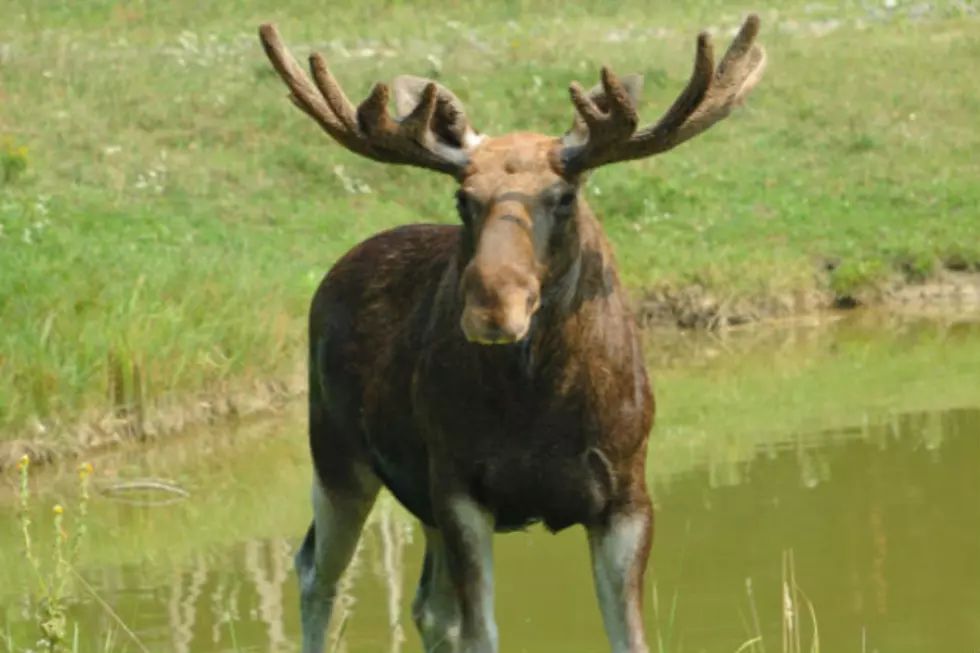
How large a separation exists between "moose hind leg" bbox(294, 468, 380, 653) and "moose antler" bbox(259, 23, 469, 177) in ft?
4.60

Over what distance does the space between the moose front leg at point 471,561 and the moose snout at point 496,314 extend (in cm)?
81

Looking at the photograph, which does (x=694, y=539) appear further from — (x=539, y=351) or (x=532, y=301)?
(x=532, y=301)

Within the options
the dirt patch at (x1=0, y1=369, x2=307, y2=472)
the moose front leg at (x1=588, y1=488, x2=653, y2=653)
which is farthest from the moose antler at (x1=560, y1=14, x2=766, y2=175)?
the dirt patch at (x1=0, y1=369, x2=307, y2=472)

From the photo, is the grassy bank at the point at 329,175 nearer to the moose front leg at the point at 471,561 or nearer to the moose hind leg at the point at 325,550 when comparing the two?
the moose hind leg at the point at 325,550

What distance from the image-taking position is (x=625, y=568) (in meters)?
Result: 5.78

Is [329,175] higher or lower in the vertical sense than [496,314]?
higher

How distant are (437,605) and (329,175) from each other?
17.1m

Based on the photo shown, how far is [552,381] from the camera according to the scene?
5.75m

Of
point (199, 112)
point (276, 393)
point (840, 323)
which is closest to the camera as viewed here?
point (276, 393)

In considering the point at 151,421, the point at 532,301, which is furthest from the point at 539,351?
the point at 151,421

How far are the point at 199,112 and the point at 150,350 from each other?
39.3 ft

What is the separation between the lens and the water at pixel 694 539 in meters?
9.30

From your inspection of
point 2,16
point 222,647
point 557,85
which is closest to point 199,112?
point 557,85

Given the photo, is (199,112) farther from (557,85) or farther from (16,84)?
(557,85)
